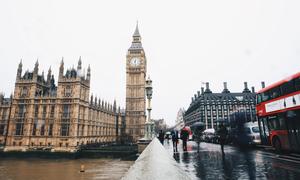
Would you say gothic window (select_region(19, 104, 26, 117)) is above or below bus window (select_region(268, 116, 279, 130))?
above

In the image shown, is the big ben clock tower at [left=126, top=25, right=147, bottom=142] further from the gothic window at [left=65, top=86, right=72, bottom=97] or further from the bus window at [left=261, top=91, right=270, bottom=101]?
the bus window at [left=261, top=91, right=270, bottom=101]

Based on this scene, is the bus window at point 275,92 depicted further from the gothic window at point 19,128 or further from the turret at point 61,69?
the gothic window at point 19,128

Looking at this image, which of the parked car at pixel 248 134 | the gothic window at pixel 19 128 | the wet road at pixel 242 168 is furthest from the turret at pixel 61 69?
the wet road at pixel 242 168

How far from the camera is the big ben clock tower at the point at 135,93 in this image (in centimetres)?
7919

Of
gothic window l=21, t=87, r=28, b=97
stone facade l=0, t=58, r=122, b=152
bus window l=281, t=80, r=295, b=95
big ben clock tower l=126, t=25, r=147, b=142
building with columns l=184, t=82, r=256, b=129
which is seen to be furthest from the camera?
building with columns l=184, t=82, r=256, b=129

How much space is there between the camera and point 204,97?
9550cm

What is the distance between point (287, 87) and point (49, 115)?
59201 millimetres

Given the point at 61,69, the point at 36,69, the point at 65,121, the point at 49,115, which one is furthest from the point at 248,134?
the point at 36,69

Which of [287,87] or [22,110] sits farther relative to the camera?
[22,110]

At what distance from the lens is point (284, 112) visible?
47.7ft

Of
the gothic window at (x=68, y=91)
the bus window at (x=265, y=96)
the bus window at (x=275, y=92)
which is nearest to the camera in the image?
the bus window at (x=275, y=92)

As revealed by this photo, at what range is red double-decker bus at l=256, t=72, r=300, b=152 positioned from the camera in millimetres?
13422

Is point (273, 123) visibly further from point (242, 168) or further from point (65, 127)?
point (65, 127)

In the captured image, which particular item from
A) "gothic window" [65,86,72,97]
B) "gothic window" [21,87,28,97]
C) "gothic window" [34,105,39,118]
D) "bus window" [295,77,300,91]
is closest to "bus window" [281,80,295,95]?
"bus window" [295,77,300,91]
